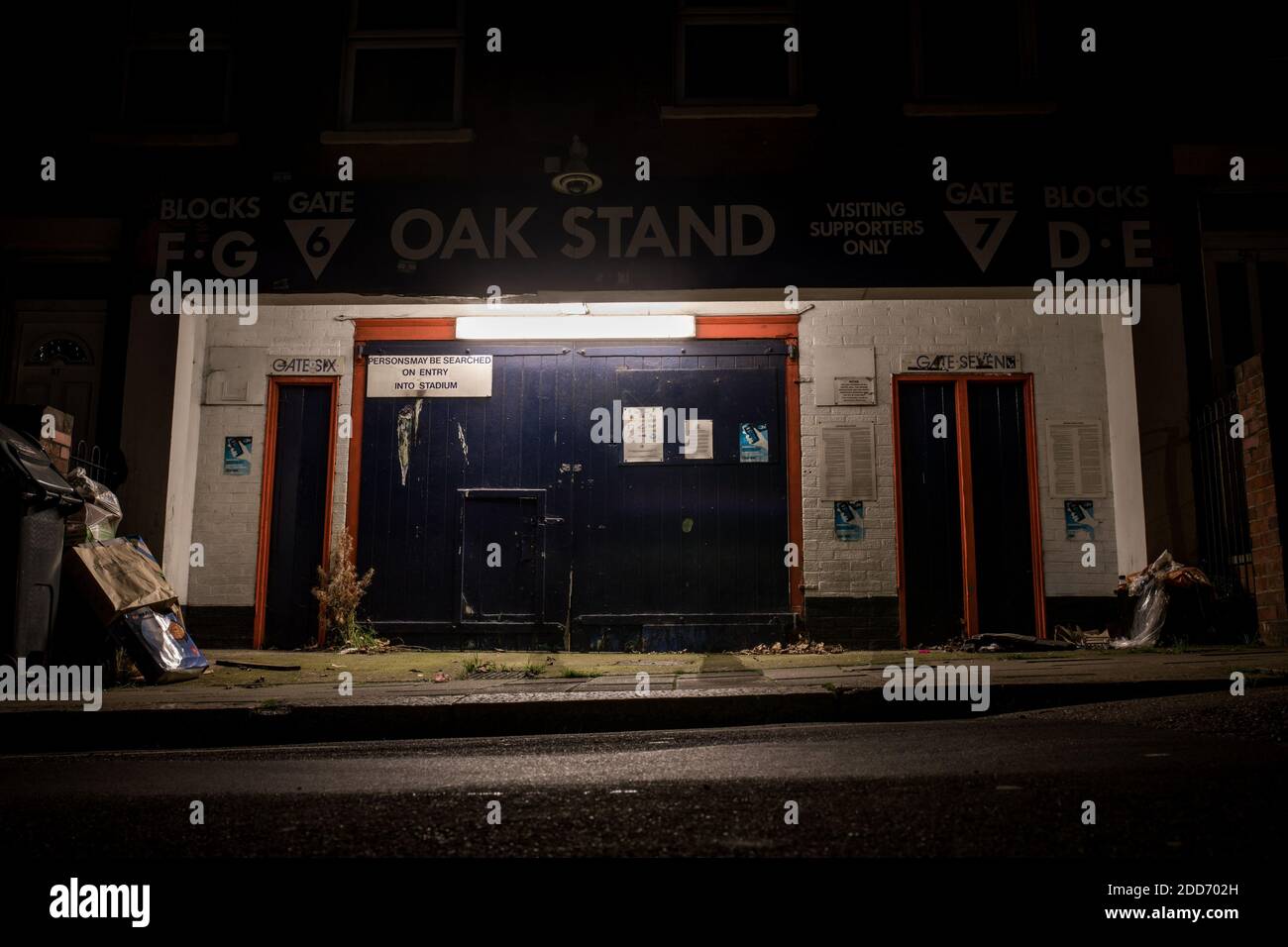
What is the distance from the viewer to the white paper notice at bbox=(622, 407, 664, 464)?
901cm

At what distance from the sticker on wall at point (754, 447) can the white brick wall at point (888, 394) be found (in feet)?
1.22

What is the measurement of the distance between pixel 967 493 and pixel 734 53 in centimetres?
479

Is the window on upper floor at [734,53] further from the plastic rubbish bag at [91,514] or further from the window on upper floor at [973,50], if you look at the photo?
the plastic rubbish bag at [91,514]

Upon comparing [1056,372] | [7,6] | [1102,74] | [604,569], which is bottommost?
[604,569]

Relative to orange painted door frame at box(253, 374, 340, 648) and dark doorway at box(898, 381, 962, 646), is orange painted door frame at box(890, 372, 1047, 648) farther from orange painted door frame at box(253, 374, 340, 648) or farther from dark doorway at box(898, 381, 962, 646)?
orange painted door frame at box(253, 374, 340, 648)

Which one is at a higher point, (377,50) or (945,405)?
(377,50)

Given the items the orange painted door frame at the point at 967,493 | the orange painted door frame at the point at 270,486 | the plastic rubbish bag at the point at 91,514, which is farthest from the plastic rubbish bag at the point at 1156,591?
the plastic rubbish bag at the point at 91,514

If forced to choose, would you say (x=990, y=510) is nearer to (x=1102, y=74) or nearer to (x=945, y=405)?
(x=945, y=405)

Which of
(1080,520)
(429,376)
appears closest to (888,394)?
(1080,520)

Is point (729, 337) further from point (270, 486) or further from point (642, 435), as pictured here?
point (270, 486)

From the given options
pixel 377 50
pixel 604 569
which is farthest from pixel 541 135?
pixel 604 569

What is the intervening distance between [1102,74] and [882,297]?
3.20 m

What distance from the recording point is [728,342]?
9.10m

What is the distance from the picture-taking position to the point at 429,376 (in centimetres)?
917
